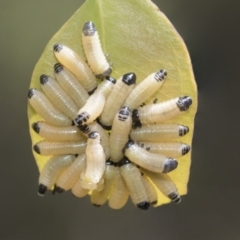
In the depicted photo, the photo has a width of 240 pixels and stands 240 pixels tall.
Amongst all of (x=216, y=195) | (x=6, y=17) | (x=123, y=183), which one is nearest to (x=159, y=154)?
(x=123, y=183)

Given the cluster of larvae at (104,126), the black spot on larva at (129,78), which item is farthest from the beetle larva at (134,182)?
the black spot on larva at (129,78)

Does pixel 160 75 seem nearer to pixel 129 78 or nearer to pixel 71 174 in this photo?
pixel 129 78

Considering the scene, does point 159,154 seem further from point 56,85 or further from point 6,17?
point 6,17

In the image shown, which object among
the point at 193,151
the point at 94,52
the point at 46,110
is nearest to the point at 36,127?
the point at 46,110

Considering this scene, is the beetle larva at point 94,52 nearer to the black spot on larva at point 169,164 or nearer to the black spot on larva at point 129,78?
the black spot on larva at point 129,78

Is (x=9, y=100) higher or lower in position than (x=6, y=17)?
lower
